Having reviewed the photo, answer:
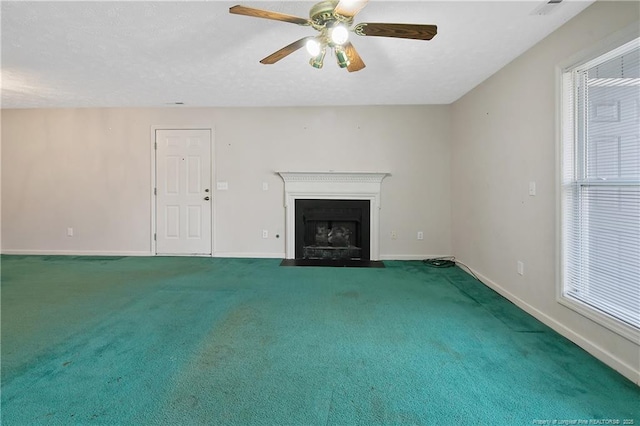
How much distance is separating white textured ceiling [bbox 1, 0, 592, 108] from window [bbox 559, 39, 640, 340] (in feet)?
1.80

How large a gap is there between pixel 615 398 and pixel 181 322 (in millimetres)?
2764

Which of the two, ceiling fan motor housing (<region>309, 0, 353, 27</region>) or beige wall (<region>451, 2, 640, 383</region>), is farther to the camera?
beige wall (<region>451, 2, 640, 383</region>)

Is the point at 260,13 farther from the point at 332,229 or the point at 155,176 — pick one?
the point at 155,176

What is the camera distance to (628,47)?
1715mm

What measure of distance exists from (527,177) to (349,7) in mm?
2148

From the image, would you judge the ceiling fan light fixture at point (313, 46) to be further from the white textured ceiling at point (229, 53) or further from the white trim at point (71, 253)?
the white trim at point (71, 253)

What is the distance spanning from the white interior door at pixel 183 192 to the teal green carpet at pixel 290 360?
4.82ft

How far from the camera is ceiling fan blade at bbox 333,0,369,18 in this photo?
1.54 meters

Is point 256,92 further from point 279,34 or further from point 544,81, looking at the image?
point 544,81

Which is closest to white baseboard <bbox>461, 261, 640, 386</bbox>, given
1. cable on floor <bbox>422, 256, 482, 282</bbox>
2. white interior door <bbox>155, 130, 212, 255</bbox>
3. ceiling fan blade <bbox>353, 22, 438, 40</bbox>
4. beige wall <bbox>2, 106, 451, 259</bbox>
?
cable on floor <bbox>422, 256, 482, 282</bbox>

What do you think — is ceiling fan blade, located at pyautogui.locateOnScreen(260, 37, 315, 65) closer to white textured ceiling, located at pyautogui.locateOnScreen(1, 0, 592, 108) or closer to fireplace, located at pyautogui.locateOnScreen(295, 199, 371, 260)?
white textured ceiling, located at pyautogui.locateOnScreen(1, 0, 592, 108)

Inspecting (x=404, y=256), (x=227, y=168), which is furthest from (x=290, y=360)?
(x=227, y=168)

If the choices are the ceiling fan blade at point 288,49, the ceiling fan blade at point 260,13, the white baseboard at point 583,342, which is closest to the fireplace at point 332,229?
the white baseboard at point 583,342

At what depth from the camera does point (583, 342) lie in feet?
6.41
